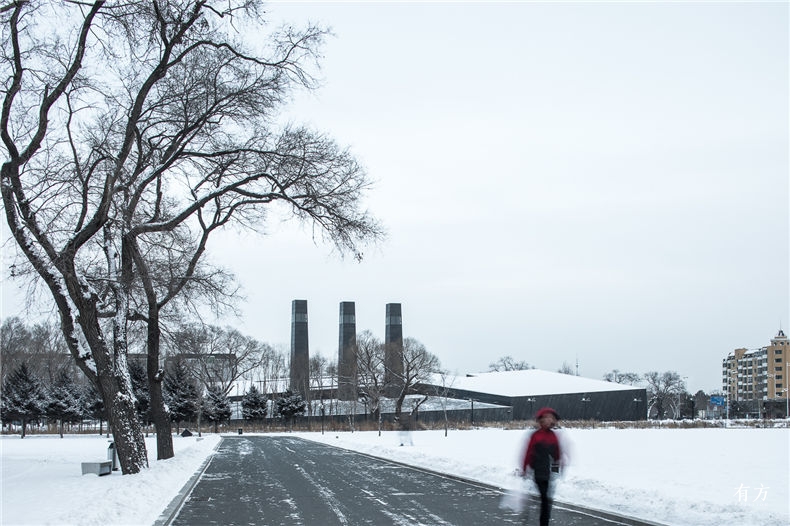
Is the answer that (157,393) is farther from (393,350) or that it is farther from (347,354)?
(347,354)

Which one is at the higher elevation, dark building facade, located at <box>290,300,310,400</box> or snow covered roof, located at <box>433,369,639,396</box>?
dark building facade, located at <box>290,300,310,400</box>

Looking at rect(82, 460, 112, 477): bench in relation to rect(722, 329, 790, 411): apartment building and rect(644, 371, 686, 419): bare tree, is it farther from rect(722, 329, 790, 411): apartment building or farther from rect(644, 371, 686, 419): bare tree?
rect(722, 329, 790, 411): apartment building

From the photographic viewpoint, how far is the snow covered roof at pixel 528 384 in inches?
4316

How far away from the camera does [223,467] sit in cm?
2675

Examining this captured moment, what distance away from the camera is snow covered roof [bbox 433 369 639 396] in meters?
110

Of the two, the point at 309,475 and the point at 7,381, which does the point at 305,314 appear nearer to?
the point at 7,381

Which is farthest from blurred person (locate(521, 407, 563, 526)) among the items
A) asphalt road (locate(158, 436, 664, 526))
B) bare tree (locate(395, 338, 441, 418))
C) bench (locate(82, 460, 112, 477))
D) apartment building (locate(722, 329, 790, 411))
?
apartment building (locate(722, 329, 790, 411))

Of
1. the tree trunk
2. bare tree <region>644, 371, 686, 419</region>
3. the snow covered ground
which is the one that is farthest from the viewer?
bare tree <region>644, 371, 686, 419</region>

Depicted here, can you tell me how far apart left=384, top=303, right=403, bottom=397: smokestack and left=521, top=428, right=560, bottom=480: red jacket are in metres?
84.2

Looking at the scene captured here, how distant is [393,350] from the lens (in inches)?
4031

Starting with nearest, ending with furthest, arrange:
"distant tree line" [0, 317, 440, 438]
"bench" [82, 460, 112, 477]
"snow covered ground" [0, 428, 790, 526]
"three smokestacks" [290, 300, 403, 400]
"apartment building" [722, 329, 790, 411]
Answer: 1. "snow covered ground" [0, 428, 790, 526]
2. "bench" [82, 460, 112, 477]
3. "distant tree line" [0, 317, 440, 438]
4. "three smokestacks" [290, 300, 403, 400]
5. "apartment building" [722, 329, 790, 411]

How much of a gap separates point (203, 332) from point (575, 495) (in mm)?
14301

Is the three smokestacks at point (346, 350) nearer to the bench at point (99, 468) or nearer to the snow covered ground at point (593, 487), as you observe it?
the snow covered ground at point (593, 487)

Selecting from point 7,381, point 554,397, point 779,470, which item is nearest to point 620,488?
point 779,470
